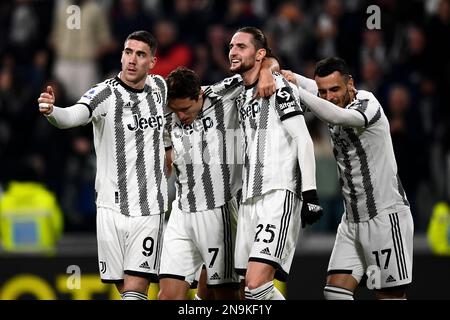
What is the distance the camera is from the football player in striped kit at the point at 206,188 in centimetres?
784

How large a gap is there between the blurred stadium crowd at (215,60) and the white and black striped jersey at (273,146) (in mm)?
3974

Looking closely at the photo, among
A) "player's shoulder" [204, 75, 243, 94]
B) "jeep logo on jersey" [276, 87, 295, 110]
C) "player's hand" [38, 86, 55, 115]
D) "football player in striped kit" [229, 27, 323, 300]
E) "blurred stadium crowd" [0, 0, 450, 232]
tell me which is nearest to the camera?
"player's hand" [38, 86, 55, 115]

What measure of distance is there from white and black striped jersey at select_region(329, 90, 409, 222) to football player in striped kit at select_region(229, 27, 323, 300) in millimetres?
541

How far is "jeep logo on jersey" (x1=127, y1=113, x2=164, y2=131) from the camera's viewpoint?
7.58 metres

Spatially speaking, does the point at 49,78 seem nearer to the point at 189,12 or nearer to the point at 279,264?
the point at 189,12

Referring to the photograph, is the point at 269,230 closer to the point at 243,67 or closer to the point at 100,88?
the point at 243,67

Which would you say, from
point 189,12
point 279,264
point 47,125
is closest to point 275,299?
point 279,264

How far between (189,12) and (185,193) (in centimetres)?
572

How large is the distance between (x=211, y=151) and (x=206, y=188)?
268 millimetres

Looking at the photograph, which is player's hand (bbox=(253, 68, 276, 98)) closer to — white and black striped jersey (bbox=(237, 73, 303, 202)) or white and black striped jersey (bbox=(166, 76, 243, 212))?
white and black striped jersey (bbox=(237, 73, 303, 202))

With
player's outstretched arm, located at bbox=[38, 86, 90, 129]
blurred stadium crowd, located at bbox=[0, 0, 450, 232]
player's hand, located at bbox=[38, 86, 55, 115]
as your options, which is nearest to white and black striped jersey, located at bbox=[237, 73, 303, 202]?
player's outstretched arm, located at bbox=[38, 86, 90, 129]

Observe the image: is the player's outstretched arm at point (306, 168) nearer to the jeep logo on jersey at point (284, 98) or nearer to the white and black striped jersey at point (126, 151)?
the jeep logo on jersey at point (284, 98)

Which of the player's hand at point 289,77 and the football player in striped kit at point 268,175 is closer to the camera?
the football player in striped kit at point 268,175

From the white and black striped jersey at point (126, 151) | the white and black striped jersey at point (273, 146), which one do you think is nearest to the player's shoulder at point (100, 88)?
the white and black striped jersey at point (126, 151)
